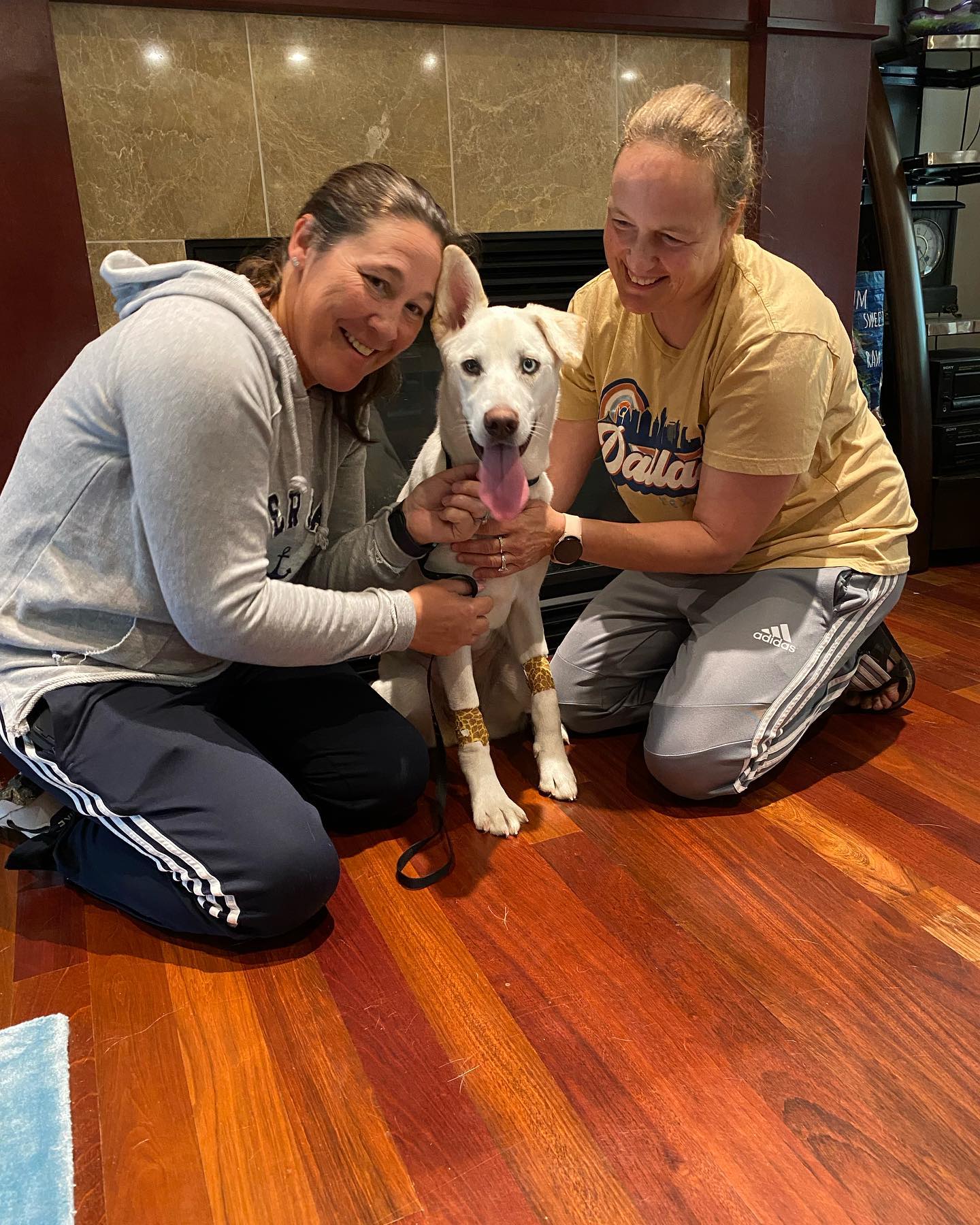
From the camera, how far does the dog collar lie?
5.13 ft

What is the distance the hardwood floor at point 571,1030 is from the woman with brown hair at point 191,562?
0.16 m

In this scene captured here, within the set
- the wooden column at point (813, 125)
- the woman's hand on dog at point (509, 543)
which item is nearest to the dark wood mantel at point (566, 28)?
the wooden column at point (813, 125)

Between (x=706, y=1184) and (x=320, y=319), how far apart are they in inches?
46.4

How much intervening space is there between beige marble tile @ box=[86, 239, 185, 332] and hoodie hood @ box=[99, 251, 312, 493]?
739 mm

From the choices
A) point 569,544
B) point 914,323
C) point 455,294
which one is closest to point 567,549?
point 569,544

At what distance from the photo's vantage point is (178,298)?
1220mm

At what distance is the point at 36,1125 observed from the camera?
102 centimetres

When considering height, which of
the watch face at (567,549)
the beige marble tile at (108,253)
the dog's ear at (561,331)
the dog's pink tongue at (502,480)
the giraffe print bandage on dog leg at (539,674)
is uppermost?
the beige marble tile at (108,253)

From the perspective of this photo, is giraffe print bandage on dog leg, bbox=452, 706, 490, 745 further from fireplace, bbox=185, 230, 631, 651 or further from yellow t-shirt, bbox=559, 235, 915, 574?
fireplace, bbox=185, 230, 631, 651

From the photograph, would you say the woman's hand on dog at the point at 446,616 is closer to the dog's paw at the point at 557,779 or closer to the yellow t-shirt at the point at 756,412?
the dog's paw at the point at 557,779

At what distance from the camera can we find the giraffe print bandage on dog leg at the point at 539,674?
175cm

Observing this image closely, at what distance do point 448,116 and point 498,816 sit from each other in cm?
170

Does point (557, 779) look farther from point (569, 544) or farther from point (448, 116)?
point (448, 116)

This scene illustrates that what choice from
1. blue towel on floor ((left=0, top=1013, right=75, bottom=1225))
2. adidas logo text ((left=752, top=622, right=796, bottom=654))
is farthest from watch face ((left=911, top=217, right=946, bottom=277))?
blue towel on floor ((left=0, top=1013, right=75, bottom=1225))
